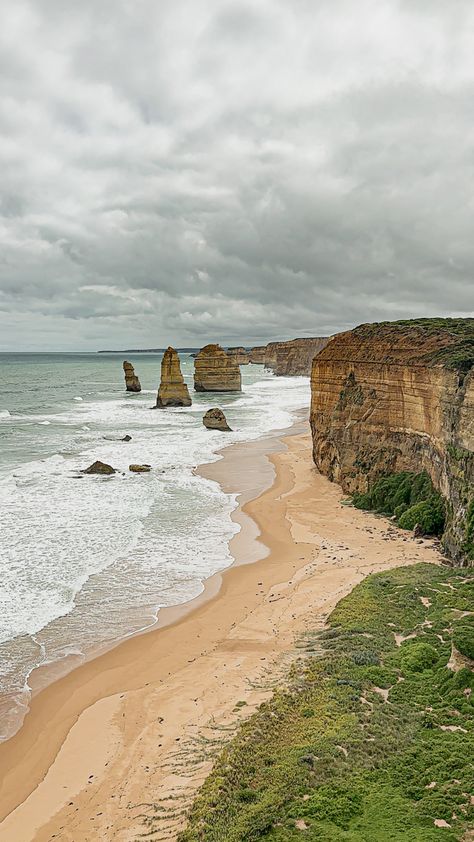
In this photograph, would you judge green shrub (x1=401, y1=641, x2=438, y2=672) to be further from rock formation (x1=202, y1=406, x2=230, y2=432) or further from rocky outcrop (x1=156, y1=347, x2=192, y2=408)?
rocky outcrop (x1=156, y1=347, x2=192, y2=408)

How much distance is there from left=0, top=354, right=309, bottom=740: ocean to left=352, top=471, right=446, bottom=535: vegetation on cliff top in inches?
227

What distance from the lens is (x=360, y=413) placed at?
A: 25.3 metres

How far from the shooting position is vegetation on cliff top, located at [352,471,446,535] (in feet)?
62.5

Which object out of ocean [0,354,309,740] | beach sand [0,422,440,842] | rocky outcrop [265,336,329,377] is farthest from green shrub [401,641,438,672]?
rocky outcrop [265,336,329,377]

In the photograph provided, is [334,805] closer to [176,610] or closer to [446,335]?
[176,610]

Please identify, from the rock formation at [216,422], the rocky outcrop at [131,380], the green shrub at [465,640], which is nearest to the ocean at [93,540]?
the rock formation at [216,422]

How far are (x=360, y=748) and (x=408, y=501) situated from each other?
47.8 ft

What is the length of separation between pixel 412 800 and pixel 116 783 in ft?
14.4

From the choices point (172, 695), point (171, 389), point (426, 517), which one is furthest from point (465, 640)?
Result: point (171, 389)

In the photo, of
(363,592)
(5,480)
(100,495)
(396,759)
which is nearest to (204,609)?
(363,592)

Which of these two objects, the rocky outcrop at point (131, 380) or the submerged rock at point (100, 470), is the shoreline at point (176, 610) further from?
the rocky outcrop at point (131, 380)

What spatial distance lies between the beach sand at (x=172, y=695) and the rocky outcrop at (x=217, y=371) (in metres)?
66.5

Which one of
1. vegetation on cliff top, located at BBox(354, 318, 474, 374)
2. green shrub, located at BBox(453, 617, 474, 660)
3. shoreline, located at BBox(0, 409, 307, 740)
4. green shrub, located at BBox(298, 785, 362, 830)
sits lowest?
shoreline, located at BBox(0, 409, 307, 740)

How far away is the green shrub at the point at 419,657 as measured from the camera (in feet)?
32.9
